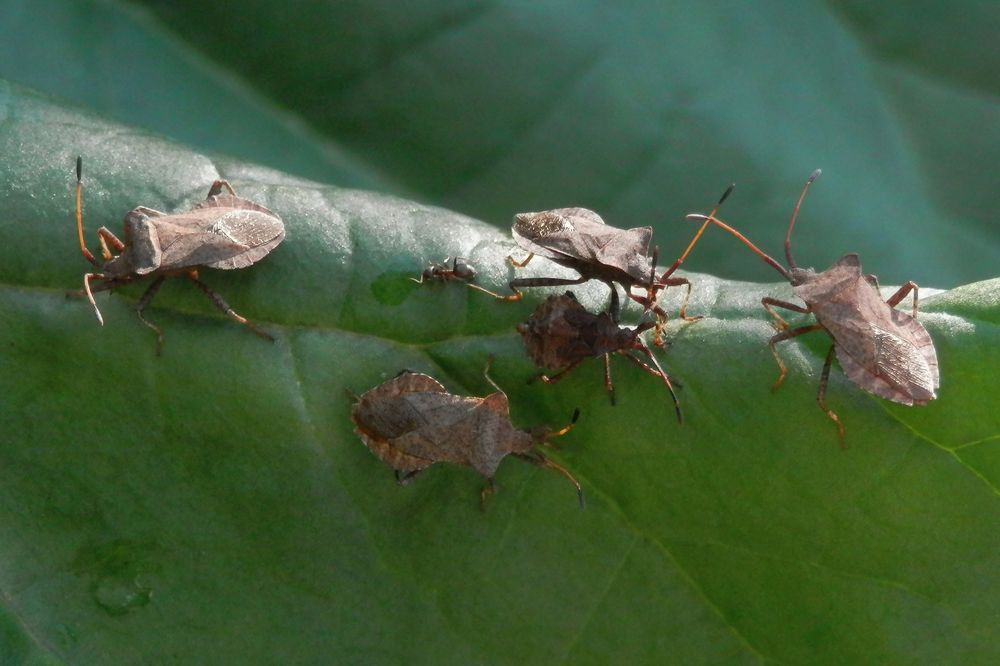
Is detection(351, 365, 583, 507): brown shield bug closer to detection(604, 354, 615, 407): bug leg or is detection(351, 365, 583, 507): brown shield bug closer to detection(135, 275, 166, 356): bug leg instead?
detection(604, 354, 615, 407): bug leg

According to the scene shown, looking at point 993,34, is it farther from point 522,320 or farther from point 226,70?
point 226,70

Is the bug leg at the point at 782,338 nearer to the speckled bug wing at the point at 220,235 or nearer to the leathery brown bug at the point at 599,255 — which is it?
the leathery brown bug at the point at 599,255

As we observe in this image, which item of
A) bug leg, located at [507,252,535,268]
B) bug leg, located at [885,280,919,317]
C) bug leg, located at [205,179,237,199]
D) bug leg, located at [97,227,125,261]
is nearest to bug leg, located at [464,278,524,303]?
bug leg, located at [507,252,535,268]

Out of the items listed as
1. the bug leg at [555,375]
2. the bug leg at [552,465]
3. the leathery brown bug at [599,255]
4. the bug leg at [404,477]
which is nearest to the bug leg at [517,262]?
the leathery brown bug at [599,255]

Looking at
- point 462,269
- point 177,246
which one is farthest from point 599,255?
point 177,246

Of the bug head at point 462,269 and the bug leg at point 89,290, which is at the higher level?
the bug head at point 462,269

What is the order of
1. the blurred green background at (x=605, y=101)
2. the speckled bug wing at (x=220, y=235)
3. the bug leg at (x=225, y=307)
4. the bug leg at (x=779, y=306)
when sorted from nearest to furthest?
1. the bug leg at (x=225, y=307)
2. the speckled bug wing at (x=220, y=235)
3. the bug leg at (x=779, y=306)
4. the blurred green background at (x=605, y=101)
